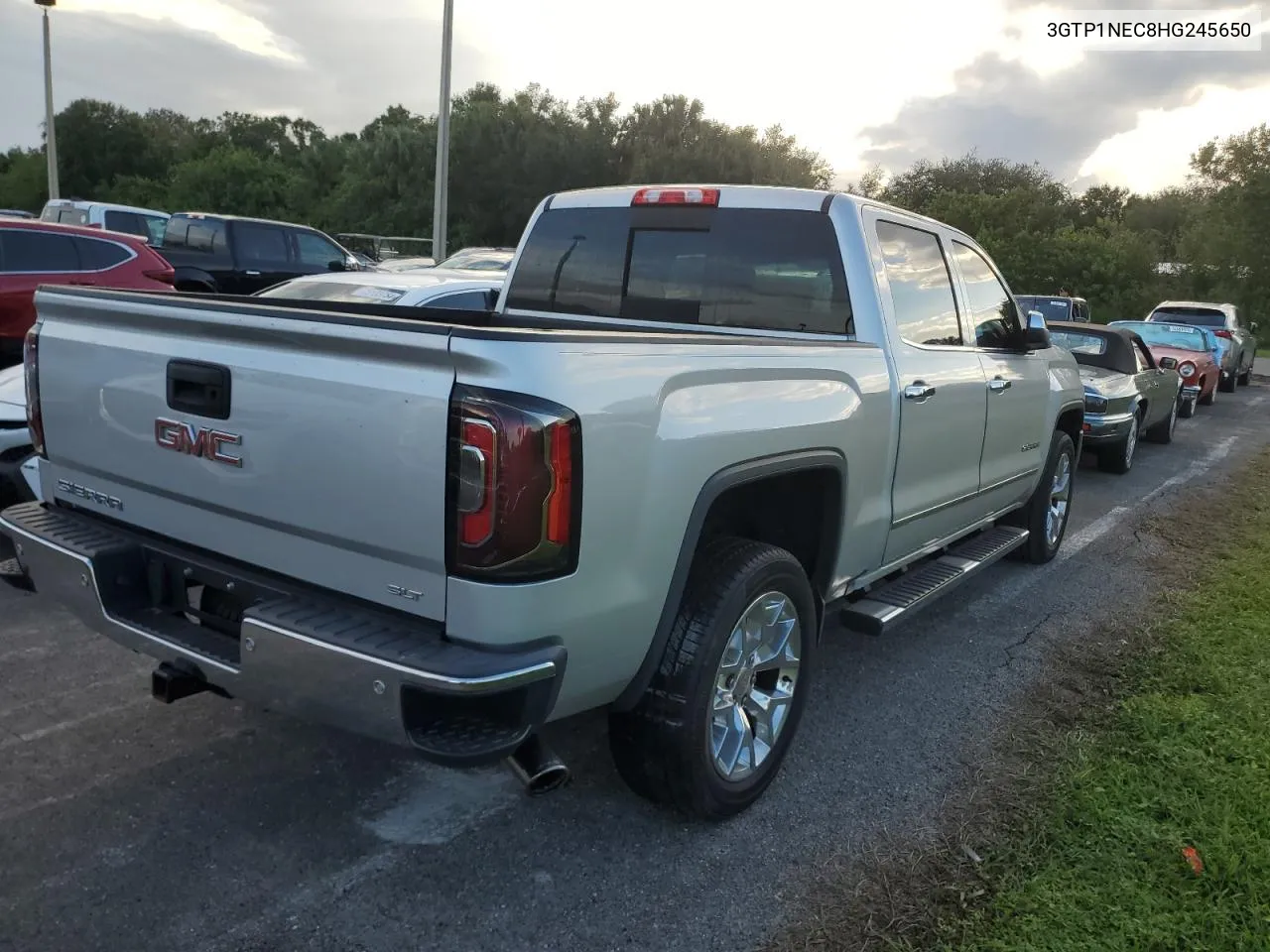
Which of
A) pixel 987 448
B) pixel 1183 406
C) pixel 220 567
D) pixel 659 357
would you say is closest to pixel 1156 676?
pixel 987 448

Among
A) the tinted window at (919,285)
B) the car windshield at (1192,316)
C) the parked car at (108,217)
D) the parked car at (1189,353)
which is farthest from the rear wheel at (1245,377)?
the parked car at (108,217)

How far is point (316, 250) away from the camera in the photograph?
16.3m

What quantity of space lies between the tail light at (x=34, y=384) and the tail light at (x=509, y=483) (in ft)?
5.99

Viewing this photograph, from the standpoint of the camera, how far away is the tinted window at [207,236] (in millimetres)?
15266

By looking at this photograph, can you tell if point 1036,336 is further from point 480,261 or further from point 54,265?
point 480,261

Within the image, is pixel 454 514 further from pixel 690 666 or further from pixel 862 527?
pixel 862 527

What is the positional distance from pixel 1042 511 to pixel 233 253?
13.1m

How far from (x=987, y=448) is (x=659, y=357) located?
2803 mm

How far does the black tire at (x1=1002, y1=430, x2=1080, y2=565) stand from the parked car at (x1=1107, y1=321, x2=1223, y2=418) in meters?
9.98

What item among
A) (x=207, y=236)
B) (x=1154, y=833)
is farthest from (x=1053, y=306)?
(x=1154, y=833)

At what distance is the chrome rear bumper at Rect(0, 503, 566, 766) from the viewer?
229cm

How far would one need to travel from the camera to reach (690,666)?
9.45 ft

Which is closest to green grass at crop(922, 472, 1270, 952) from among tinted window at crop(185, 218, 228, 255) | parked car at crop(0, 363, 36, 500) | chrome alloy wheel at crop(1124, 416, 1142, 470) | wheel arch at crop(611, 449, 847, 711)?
wheel arch at crop(611, 449, 847, 711)

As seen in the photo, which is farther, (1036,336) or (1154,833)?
(1036,336)
